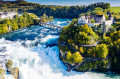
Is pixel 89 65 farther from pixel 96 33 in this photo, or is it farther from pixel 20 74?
pixel 20 74

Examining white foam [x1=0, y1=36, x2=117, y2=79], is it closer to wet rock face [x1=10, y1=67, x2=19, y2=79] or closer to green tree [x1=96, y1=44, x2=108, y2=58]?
wet rock face [x1=10, y1=67, x2=19, y2=79]

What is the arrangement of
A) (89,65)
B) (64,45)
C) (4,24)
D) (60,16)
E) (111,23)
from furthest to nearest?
(60,16) < (4,24) < (111,23) < (64,45) < (89,65)

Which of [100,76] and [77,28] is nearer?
[100,76]

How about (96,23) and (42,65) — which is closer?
(42,65)

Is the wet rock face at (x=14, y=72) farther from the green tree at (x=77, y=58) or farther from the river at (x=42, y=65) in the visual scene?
the green tree at (x=77, y=58)

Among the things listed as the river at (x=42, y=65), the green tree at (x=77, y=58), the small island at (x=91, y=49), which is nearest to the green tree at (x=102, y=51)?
the small island at (x=91, y=49)

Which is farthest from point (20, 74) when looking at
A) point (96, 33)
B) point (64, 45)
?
point (96, 33)

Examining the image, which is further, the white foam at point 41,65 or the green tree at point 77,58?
the green tree at point 77,58

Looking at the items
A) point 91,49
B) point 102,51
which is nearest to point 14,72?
point 91,49

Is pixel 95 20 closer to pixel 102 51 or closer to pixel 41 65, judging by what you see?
pixel 102 51

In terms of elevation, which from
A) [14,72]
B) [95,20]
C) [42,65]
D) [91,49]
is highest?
[95,20]

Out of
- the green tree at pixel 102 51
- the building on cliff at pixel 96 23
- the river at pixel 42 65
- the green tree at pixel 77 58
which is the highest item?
the building on cliff at pixel 96 23
